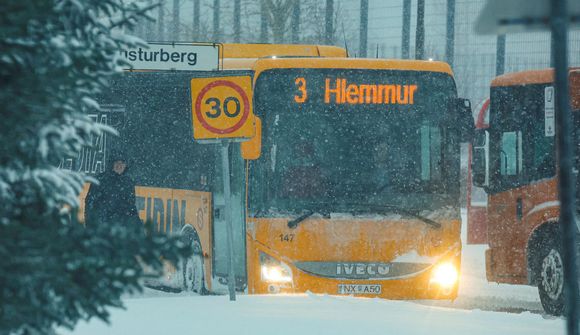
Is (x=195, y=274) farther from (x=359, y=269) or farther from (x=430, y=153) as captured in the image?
(x=430, y=153)

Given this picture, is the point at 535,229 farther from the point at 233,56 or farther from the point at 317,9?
the point at 317,9

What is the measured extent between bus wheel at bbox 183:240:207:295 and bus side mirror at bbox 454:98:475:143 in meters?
3.68

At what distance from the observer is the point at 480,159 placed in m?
14.7

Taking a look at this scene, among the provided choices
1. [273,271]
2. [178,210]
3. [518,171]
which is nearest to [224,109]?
[273,271]

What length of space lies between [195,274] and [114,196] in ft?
5.37

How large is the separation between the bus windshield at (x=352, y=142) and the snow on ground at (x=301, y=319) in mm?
2152

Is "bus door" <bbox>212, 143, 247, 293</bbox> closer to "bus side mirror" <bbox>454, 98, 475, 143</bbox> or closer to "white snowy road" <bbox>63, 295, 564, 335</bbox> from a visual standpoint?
"bus side mirror" <bbox>454, 98, 475, 143</bbox>

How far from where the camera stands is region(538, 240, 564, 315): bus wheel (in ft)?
46.3

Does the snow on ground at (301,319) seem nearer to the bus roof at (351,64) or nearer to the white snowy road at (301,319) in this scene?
the white snowy road at (301,319)

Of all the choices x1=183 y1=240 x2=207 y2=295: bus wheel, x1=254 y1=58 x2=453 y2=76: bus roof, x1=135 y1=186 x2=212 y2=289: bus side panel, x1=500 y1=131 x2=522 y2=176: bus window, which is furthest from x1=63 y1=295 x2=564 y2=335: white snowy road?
x1=500 y1=131 x2=522 y2=176: bus window

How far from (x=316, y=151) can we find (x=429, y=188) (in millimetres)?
1128

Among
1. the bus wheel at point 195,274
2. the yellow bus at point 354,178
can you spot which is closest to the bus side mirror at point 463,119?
→ the yellow bus at point 354,178

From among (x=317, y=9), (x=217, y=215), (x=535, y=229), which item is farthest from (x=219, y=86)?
(x=317, y=9)

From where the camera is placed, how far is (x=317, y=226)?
12.8 meters
